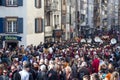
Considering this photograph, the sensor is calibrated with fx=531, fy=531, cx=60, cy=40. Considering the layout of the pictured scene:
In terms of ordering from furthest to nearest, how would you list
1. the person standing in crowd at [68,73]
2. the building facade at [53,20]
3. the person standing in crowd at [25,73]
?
the building facade at [53,20] < the person standing in crowd at [68,73] < the person standing in crowd at [25,73]

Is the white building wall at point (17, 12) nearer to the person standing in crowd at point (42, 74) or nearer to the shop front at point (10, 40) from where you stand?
the shop front at point (10, 40)

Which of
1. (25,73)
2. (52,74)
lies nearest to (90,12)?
(52,74)

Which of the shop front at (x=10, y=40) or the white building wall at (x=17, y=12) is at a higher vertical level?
the white building wall at (x=17, y=12)

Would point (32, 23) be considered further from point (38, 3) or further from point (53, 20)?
point (53, 20)

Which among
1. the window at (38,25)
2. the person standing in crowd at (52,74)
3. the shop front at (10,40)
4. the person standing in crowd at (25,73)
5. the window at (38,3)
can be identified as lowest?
the shop front at (10,40)

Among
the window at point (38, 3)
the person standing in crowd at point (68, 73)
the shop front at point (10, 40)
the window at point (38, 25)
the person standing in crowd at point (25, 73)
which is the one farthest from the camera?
the window at point (38, 3)

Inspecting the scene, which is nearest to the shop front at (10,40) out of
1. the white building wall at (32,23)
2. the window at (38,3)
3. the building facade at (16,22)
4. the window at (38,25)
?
the building facade at (16,22)

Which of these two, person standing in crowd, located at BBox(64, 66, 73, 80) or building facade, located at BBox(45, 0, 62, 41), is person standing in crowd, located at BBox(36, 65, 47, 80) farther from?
building facade, located at BBox(45, 0, 62, 41)

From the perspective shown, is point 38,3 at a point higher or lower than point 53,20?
higher

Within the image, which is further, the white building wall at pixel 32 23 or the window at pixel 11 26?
the white building wall at pixel 32 23

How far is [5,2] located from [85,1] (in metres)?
49.3

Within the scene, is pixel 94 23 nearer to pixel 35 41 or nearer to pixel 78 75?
pixel 35 41

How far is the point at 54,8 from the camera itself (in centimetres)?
6347

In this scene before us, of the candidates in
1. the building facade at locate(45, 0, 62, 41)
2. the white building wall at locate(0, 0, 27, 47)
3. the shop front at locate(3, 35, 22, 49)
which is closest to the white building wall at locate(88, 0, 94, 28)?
the building facade at locate(45, 0, 62, 41)
